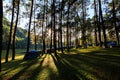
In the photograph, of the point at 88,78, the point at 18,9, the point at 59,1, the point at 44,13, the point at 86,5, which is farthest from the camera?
the point at 86,5

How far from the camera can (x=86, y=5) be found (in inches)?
2141

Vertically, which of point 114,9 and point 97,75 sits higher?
point 114,9

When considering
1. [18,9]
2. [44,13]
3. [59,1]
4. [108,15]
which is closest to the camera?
[18,9]

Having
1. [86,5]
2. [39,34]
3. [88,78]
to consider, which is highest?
[86,5]

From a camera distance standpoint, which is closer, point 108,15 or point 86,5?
point 108,15

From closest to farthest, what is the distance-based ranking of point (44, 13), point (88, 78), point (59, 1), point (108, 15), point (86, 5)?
1. point (88, 78)
2. point (59, 1)
3. point (108, 15)
4. point (44, 13)
5. point (86, 5)

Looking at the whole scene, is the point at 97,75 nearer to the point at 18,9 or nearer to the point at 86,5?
the point at 18,9

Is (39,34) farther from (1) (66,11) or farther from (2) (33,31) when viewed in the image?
(1) (66,11)

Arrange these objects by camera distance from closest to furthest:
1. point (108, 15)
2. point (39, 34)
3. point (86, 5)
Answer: point (108, 15), point (86, 5), point (39, 34)

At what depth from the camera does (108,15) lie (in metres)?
46.8

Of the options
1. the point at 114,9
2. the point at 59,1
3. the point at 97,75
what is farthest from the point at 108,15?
the point at 97,75

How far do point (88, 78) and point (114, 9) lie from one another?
3589 cm

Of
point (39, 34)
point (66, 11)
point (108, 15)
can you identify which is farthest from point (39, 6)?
point (108, 15)

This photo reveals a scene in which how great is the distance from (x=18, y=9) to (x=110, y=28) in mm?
25844
